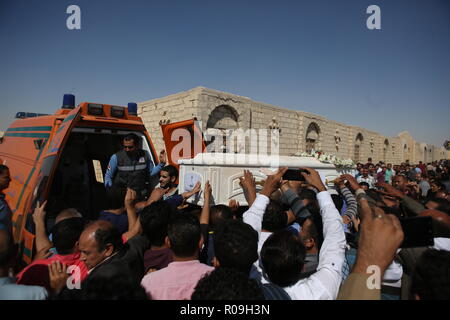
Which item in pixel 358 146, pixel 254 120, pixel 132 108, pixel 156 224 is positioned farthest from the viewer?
pixel 358 146

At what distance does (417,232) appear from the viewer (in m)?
1.35

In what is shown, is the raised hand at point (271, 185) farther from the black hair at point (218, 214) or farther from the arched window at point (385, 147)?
the arched window at point (385, 147)

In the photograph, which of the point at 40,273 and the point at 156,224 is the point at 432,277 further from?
the point at 40,273

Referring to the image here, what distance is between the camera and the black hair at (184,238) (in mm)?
1584

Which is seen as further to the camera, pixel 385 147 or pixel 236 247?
pixel 385 147

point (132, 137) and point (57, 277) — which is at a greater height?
point (132, 137)

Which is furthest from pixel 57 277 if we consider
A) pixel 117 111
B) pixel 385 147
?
pixel 385 147

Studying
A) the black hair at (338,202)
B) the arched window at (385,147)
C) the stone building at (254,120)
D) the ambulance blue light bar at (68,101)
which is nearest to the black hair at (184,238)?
the black hair at (338,202)

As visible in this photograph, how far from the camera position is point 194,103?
9117mm

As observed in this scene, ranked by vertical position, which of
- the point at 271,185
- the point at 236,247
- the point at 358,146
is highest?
the point at 358,146

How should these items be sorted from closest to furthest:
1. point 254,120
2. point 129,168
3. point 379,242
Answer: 1. point 379,242
2. point 129,168
3. point 254,120

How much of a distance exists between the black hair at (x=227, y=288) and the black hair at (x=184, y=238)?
0.51 meters

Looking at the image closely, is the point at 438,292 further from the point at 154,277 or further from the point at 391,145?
the point at 391,145

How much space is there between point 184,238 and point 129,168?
271cm
